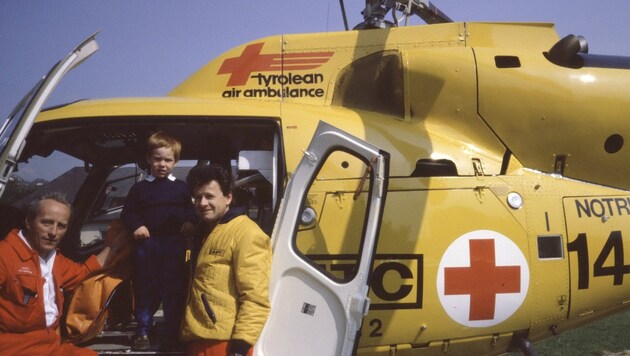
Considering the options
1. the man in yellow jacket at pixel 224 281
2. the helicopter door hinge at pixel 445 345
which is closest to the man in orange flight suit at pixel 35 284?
the man in yellow jacket at pixel 224 281

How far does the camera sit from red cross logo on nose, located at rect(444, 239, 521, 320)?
298cm

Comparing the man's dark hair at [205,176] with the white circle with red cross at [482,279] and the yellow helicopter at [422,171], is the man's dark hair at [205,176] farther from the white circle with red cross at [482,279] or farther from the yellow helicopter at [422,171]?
the white circle with red cross at [482,279]

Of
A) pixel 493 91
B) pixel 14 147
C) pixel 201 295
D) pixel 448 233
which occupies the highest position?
pixel 493 91

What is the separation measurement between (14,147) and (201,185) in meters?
0.98

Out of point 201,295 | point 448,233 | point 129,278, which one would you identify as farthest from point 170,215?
point 448,233

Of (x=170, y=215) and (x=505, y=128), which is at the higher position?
(x=505, y=128)

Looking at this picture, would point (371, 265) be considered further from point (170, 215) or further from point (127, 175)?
point (127, 175)

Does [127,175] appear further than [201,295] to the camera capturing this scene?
Yes

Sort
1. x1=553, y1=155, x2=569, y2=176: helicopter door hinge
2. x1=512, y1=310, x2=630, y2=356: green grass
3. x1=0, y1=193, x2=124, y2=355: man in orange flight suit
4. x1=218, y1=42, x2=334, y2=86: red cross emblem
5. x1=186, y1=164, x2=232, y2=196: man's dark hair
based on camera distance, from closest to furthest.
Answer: x1=0, y1=193, x2=124, y2=355: man in orange flight suit, x1=186, y1=164, x2=232, y2=196: man's dark hair, x1=553, y1=155, x2=569, y2=176: helicopter door hinge, x1=218, y1=42, x2=334, y2=86: red cross emblem, x1=512, y1=310, x2=630, y2=356: green grass

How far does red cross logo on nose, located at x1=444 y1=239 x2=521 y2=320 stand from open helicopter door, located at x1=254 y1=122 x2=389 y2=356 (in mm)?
721

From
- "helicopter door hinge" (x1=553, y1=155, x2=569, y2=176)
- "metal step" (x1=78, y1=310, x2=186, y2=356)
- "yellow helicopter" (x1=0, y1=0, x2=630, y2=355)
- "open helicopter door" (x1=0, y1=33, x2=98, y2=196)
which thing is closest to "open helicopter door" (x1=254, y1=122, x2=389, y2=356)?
"yellow helicopter" (x1=0, y1=0, x2=630, y2=355)

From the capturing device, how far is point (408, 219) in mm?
3010

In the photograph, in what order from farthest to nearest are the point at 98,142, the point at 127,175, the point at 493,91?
the point at 127,175 → the point at 98,142 → the point at 493,91

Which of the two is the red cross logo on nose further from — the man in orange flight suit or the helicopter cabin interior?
the man in orange flight suit
